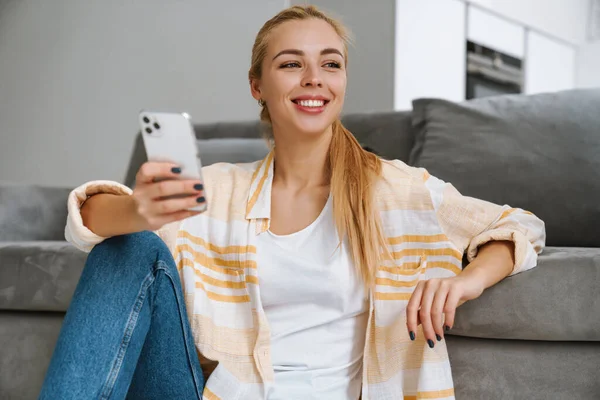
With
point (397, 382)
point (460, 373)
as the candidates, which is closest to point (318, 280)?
point (397, 382)

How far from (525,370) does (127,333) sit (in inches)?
24.7

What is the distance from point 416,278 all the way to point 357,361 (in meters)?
0.16

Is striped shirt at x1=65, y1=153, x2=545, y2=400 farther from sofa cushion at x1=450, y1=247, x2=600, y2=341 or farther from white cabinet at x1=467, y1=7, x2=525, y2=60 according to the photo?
white cabinet at x1=467, y1=7, x2=525, y2=60

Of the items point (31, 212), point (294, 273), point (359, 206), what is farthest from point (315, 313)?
point (31, 212)

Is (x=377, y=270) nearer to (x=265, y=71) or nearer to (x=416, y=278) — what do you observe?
Answer: (x=416, y=278)

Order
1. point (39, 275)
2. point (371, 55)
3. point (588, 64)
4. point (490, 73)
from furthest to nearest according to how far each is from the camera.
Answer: point (588, 64)
point (490, 73)
point (371, 55)
point (39, 275)

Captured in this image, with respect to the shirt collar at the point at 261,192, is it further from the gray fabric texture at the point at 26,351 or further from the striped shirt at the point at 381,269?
the gray fabric texture at the point at 26,351

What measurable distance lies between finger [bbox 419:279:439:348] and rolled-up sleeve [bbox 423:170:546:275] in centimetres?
16

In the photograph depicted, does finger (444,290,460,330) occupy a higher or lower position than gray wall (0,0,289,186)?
lower

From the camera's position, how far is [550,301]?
1.07 m

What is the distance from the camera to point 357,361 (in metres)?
1.09

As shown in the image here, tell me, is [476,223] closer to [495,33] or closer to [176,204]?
[176,204]

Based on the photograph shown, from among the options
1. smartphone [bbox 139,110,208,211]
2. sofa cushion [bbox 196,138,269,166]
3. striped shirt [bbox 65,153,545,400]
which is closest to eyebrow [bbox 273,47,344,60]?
striped shirt [bbox 65,153,545,400]

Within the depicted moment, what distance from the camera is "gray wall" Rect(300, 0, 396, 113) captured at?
299cm
